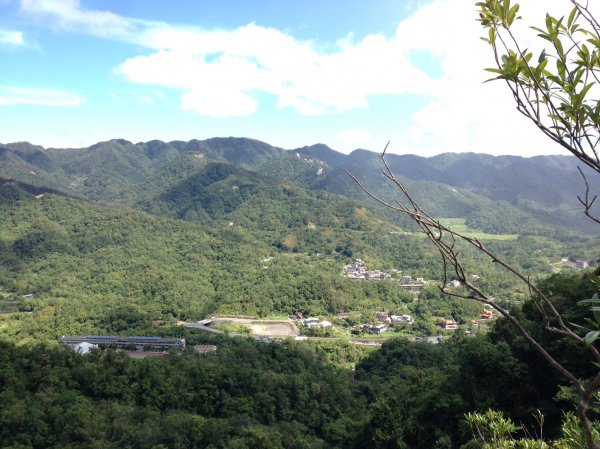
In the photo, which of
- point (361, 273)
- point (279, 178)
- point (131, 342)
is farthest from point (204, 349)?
point (279, 178)

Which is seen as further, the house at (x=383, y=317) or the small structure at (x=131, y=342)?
the house at (x=383, y=317)

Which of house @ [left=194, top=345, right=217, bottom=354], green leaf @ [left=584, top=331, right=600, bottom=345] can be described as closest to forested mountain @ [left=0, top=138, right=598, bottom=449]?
green leaf @ [left=584, top=331, right=600, bottom=345]

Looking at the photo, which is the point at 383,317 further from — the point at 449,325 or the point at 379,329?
the point at 449,325

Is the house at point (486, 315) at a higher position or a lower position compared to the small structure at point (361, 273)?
lower

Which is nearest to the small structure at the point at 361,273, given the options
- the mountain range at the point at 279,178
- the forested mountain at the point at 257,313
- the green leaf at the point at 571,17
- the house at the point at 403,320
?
the forested mountain at the point at 257,313

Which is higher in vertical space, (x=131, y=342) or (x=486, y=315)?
(x=486, y=315)

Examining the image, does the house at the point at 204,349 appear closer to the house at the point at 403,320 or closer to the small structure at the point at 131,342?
the small structure at the point at 131,342

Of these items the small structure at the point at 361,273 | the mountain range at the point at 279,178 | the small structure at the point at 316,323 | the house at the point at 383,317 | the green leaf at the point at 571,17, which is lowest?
the small structure at the point at 316,323

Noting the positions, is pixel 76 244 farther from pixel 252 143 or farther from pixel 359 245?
pixel 252 143

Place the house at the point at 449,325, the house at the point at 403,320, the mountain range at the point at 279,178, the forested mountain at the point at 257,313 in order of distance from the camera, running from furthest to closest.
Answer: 1. the mountain range at the point at 279,178
2. the house at the point at 403,320
3. the house at the point at 449,325
4. the forested mountain at the point at 257,313

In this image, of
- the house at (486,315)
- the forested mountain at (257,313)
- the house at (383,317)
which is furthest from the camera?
the house at (486,315)
